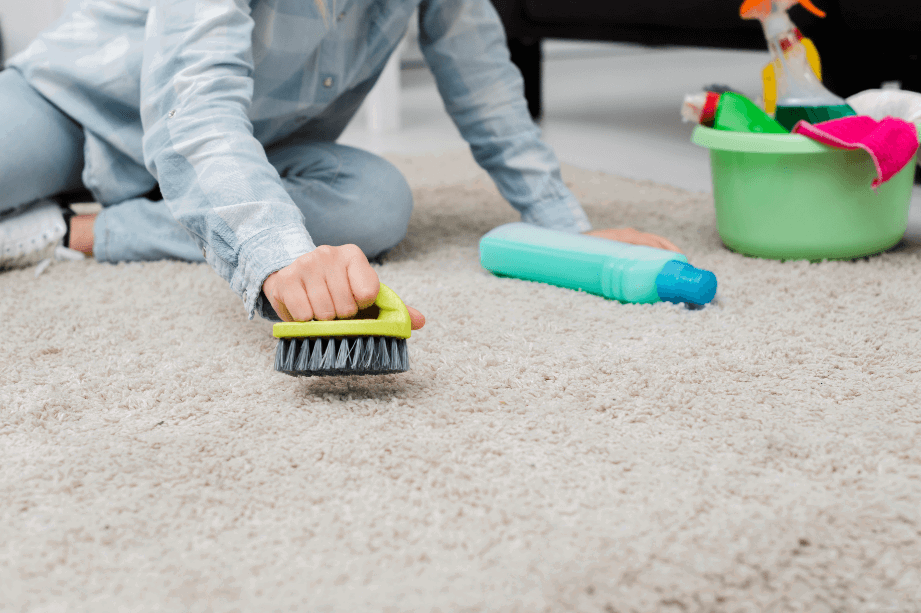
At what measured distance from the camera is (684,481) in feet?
1.33

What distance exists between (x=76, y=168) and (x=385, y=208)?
1.16ft

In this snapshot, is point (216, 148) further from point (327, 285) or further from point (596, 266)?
point (596, 266)

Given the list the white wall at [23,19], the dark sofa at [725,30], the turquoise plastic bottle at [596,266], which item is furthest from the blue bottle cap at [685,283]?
the white wall at [23,19]

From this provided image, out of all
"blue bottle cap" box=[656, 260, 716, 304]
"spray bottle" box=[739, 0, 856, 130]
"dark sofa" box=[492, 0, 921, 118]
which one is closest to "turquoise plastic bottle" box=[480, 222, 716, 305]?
"blue bottle cap" box=[656, 260, 716, 304]

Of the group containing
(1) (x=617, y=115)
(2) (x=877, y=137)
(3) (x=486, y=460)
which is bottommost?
(1) (x=617, y=115)

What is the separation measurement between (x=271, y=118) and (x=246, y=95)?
0.22 m

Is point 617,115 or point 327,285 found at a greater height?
point 327,285

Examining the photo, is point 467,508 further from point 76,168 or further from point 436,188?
point 436,188

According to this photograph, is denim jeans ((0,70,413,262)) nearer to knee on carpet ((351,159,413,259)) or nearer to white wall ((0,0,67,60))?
knee on carpet ((351,159,413,259))

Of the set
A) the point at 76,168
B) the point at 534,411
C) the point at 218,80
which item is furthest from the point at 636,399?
the point at 76,168

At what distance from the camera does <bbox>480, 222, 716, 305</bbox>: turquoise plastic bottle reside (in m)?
0.66

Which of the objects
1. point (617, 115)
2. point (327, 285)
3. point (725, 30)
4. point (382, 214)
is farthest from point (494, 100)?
point (617, 115)

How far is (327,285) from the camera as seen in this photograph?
460 mm

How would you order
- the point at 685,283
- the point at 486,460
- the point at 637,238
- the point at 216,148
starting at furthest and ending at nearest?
the point at 637,238 → the point at 685,283 → the point at 216,148 → the point at 486,460
